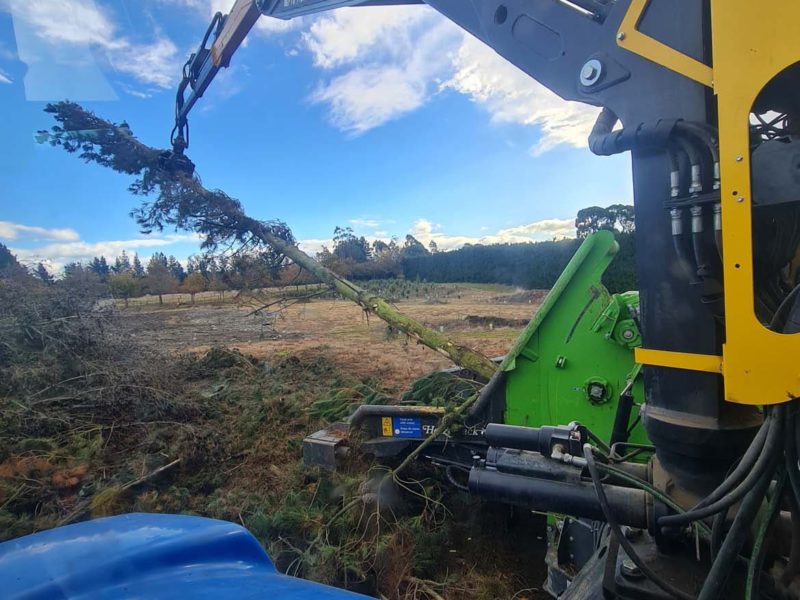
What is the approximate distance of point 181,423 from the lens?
610 centimetres

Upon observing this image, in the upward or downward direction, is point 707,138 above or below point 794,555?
above

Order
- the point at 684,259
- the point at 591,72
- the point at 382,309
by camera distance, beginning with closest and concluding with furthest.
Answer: the point at 684,259, the point at 591,72, the point at 382,309

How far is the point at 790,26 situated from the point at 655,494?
1401 millimetres

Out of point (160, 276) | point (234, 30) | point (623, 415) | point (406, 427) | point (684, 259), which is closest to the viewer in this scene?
point (684, 259)

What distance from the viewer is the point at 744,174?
136 centimetres

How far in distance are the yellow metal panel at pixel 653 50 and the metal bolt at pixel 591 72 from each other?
10 centimetres

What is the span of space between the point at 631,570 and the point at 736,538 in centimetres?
40

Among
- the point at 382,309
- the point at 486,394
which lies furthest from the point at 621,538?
the point at 382,309

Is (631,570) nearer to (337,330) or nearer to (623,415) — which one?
(623,415)

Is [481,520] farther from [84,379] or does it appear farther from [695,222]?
[84,379]

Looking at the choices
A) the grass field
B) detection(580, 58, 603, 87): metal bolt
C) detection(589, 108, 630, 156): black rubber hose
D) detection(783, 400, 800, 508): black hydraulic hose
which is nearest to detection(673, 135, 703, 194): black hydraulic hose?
detection(589, 108, 630, 156): black rubber hose

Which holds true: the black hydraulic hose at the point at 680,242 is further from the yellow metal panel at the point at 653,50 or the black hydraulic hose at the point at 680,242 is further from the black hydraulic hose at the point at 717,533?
the black hydraulic hose at the point at 717,533

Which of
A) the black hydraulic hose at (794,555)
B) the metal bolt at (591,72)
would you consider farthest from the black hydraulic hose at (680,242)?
the black hydraulic hose at (794,555)

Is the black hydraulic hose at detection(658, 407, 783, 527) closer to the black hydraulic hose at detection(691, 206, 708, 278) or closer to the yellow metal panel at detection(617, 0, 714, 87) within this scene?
the black hydraulic hose at detection(691, 206, 708, 278)
